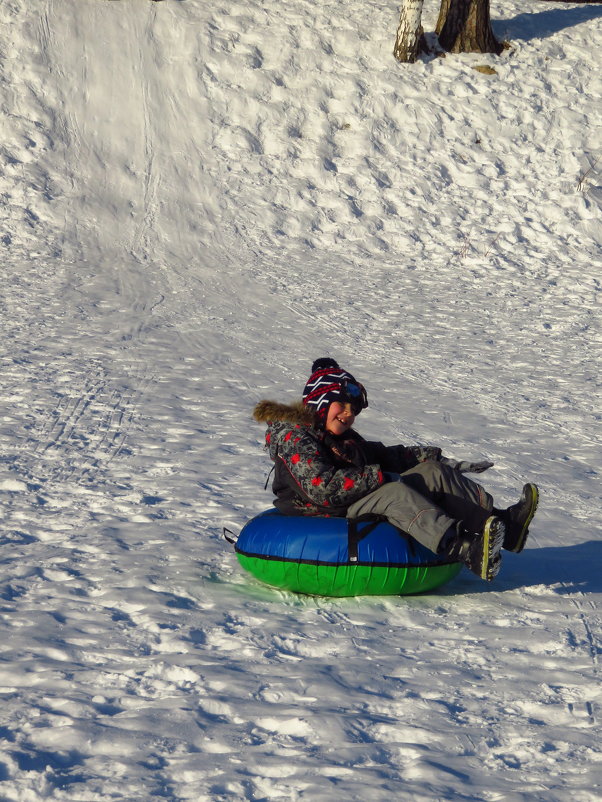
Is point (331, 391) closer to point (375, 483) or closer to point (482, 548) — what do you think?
point (375, 483)

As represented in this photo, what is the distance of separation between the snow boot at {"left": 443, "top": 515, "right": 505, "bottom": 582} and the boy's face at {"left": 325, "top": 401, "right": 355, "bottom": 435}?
2.24 feet

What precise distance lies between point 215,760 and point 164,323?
255 inches

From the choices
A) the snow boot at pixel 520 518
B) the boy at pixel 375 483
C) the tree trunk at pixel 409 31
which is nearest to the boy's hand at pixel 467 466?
the boy at pixel 375 483

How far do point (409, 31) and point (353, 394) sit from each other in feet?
36.7

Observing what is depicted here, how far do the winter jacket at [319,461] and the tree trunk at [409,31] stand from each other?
11031 mm

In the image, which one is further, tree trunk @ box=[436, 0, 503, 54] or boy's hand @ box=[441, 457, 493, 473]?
tree trunk @ box=[436, 0, 503, 54]

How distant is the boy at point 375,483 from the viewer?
3914 millimetres

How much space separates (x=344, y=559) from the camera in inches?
157

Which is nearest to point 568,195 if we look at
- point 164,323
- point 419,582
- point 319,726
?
point 164,323

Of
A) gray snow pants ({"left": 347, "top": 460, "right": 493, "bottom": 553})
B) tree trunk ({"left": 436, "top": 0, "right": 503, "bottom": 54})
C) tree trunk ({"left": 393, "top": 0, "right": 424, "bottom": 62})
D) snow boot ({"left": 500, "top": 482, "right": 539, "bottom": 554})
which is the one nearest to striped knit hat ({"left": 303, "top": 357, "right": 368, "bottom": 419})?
gray snow pants ({"left": 347, "top": 460, "right": 493, "bottom": 553})

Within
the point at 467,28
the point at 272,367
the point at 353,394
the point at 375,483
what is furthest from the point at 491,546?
the point at 467,28

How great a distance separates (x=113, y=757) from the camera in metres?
2.77

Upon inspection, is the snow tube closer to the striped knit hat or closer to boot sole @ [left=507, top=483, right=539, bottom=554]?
boot sole @ [left=507, top=483, right=539, bottom=554]

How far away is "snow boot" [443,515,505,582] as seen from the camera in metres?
3.78
